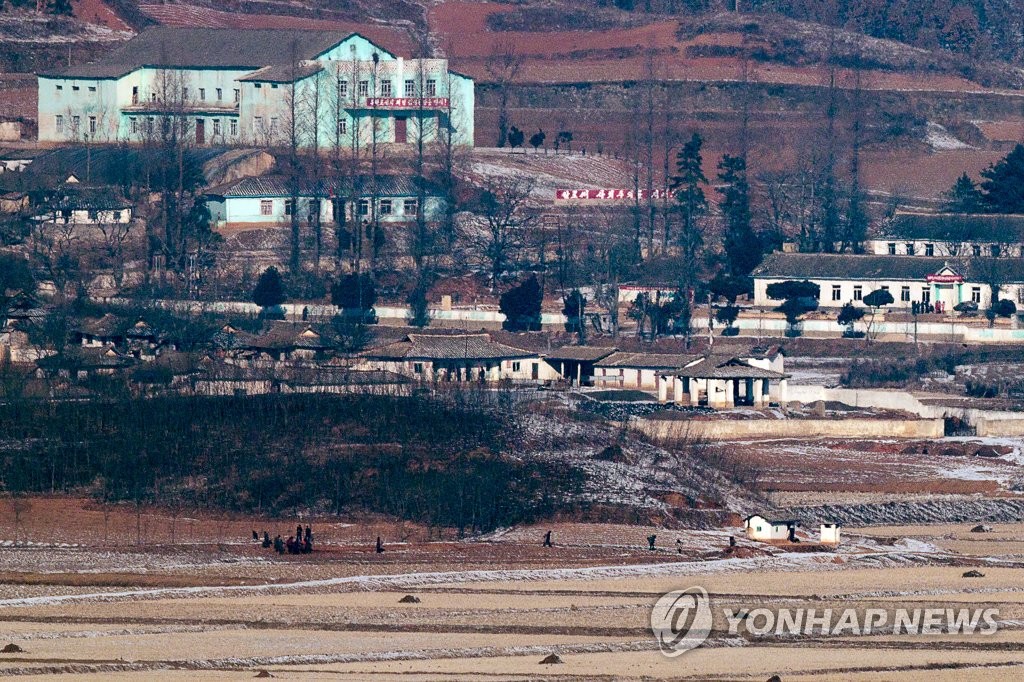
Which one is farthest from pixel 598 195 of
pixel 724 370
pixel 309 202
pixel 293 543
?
pixel 293 543

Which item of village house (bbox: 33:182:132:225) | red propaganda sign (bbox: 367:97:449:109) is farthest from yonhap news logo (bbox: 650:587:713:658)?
red propaganda sign (bbox: 367:97:449:109)

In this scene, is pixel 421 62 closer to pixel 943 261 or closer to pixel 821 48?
pixel 943 261

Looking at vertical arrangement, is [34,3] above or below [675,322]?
above

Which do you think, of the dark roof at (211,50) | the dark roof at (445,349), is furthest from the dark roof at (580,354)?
the dark roof at (211,50)

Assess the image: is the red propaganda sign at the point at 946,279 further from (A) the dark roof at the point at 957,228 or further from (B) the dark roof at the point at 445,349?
(B) the dark roof at the point at 445,349

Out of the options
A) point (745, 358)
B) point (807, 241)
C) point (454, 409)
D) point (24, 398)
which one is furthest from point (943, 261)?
point (24, 398)

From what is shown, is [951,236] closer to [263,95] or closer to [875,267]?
[875,267]

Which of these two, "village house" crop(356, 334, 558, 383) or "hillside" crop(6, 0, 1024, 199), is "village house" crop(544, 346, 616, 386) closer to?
"village house" crop(356, 334, 558, 383)
